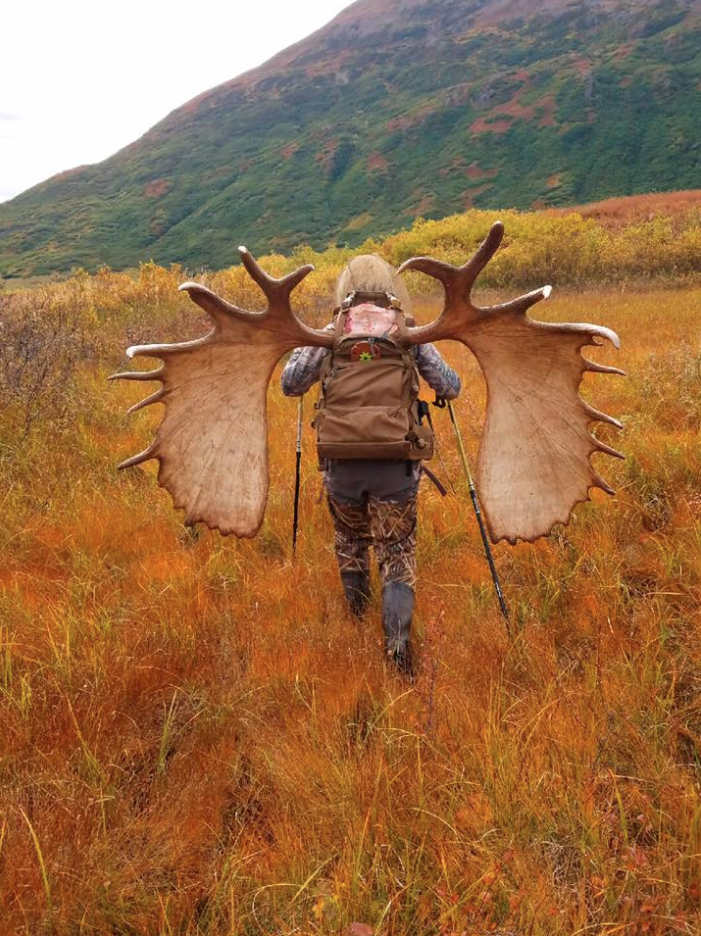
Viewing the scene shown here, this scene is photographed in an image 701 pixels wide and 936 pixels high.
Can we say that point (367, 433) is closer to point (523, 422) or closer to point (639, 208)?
point (523, 422)

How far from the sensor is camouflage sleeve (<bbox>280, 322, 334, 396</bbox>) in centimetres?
263

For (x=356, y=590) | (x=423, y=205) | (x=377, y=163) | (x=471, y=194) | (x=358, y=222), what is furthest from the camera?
(x=377, y=163)

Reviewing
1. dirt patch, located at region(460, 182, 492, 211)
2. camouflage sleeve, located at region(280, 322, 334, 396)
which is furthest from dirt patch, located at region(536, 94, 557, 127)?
camouflage sleeve, located at region(280, 322, 334, 396)

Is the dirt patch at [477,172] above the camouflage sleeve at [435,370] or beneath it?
above

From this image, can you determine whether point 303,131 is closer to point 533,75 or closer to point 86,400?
point 533,75

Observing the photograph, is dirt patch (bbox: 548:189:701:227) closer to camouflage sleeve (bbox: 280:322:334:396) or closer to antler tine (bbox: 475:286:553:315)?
antler tine (bbox: 475:286:553:315)

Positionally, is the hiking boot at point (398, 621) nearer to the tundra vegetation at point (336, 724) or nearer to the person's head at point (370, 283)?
the tundra vegetation at point (336, 724)

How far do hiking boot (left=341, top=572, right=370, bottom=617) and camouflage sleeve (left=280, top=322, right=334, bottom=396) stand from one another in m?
0.95

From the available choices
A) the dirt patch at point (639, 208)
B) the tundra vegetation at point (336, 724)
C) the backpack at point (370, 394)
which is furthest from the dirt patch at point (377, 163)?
the backpack at point (370, 394)

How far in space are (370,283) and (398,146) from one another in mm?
87660

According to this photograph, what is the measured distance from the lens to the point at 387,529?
8.31 ft

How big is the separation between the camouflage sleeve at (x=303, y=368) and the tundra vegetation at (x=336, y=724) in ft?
3.47

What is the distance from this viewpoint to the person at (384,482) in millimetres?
2490

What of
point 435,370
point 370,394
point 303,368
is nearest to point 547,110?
point 435,370
